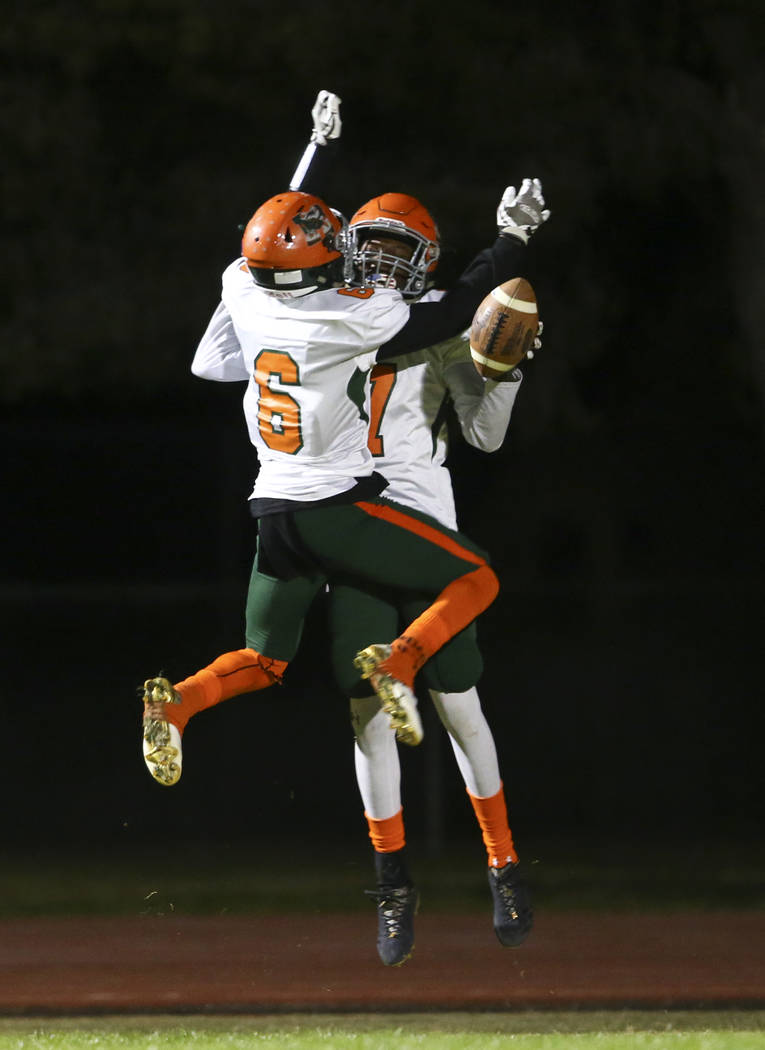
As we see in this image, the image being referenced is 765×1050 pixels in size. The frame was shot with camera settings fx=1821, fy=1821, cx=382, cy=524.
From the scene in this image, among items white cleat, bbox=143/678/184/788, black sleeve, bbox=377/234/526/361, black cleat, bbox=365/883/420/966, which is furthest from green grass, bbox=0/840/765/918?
black sleeve, bbox=377/234/526/361

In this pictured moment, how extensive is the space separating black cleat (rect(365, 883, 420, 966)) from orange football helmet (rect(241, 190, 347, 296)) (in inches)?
78.2

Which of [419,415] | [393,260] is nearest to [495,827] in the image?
[419,415]

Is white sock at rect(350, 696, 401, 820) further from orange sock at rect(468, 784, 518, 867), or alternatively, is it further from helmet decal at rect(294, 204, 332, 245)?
helmet decal at rect(294, 204, 332, 245)

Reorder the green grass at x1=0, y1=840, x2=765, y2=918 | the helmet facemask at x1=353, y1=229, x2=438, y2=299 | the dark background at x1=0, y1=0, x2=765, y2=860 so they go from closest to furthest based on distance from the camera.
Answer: the helmet facemask at x1=353, y1=229, x2=438, y2=299 → the green grass at x1=0, y1=840, x2=765, y2=918 → the dark background at x1=0, y1=0, x2=765, y2=860

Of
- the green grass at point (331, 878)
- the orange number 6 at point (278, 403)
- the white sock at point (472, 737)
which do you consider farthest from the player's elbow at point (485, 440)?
the green grass at point (331, 878)

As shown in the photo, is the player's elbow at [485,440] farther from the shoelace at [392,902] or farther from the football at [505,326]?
the shoelace at [392,902]

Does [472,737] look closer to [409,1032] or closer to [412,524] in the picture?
[412,524]

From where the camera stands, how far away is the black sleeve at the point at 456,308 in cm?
554

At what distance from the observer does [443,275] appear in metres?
12.8

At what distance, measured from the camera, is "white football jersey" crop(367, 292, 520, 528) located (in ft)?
19.6

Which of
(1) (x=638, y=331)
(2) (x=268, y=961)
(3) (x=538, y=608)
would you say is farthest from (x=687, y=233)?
(2) (x=268, y=961)

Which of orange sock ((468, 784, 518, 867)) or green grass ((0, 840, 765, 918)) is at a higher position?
orange sock ((468, 784, 518, 867))

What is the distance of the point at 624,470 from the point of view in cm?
→ 2078

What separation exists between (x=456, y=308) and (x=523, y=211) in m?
0.37
